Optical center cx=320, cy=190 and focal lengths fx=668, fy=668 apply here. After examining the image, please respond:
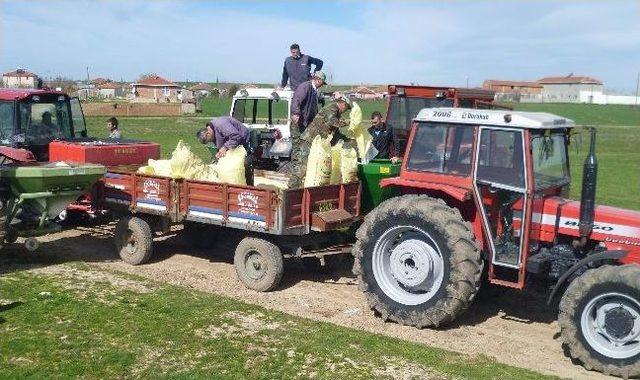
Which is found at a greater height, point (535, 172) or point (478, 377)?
point (535, 172)

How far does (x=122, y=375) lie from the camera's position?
5520 millimetres

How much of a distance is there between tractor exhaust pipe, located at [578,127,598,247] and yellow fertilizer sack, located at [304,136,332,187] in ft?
10.2

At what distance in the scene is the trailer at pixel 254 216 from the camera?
8.00 metres

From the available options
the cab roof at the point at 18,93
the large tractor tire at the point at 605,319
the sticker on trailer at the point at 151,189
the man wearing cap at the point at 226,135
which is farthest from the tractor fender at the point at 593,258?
the cab roof at the point at 18,93

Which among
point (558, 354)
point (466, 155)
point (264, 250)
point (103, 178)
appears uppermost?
point (466, 155)

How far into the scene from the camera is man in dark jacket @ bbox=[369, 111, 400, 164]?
11.2 meters

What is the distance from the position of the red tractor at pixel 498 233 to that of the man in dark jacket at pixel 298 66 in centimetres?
471

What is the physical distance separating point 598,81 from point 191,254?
125293 millimetres

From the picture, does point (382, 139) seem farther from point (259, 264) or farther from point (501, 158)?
point (501, 158)

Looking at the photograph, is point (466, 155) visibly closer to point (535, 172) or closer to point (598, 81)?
point (535, 172)

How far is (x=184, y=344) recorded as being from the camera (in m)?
6.21

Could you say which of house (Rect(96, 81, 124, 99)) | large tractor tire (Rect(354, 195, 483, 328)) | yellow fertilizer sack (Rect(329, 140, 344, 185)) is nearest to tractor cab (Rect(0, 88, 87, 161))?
yellow fertilizer sack (Rect(329, 140, 344, 185))

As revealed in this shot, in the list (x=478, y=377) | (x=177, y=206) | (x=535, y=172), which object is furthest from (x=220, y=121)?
(x=478, y=377)

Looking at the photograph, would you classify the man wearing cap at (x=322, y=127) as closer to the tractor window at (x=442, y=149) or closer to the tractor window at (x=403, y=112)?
the tractor window at (x=442, y=149)
